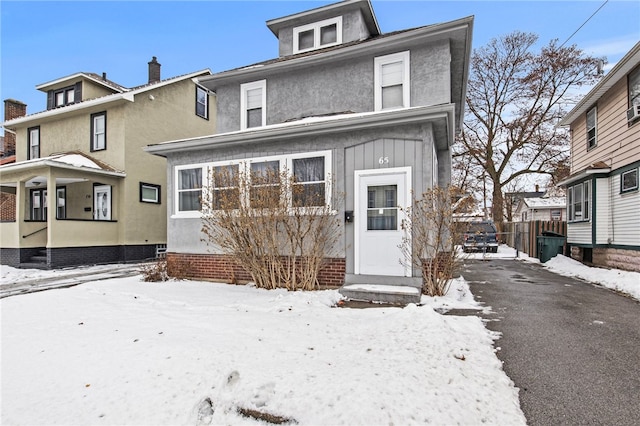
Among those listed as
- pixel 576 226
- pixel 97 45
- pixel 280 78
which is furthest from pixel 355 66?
pixel 97 45

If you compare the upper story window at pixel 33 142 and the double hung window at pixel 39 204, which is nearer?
the double hung window at pixel 39 204

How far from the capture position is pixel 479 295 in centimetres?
701

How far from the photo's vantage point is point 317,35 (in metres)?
10.5

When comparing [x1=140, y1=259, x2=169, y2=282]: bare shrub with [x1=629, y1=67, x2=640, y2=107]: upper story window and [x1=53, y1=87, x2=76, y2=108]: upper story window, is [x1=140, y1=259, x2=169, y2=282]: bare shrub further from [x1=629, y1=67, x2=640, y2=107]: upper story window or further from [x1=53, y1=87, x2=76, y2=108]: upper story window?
[x1=629, y1=67, x2=640, y2=107]: upper story window

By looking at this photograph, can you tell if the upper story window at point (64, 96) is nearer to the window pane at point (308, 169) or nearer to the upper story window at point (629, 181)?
the window pane at point (308, 169)

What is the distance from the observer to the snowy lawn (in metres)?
2.59

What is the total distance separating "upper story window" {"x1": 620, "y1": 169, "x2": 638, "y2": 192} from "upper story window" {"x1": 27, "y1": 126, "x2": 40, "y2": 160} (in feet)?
72.8

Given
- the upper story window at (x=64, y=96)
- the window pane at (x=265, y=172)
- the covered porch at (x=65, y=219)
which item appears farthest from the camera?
the upper story window at (x=64, y=96)

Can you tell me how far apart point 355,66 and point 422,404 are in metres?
8.25

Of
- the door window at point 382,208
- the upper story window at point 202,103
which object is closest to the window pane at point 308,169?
the door window at point 382,208

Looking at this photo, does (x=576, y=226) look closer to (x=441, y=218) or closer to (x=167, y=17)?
(x=441, y=218)

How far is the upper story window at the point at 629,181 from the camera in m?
9.16

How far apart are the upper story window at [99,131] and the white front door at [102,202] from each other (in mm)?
1676

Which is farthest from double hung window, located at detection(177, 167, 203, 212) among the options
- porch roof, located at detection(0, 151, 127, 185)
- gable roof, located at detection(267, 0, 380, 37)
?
gable roof, located at detection(267, 0, 380, 37)
